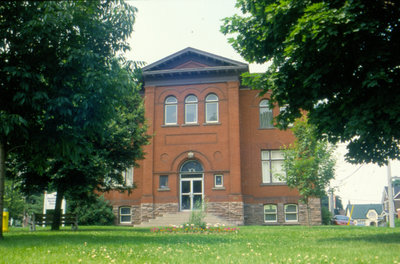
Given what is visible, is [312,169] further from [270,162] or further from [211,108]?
[211,108]

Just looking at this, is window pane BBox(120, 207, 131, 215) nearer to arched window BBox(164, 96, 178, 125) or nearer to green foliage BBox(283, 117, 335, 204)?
arched window BBox(164, 96, 178, 125)

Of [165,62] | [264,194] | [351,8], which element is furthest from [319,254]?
[165,62]

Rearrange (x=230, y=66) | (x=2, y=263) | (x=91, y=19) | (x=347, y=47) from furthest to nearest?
1. (x=230, y=66)
2. (x=91, y=19)
3. (x=347, y=47)
4. (x=2, y=263)

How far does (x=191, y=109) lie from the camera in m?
28.5

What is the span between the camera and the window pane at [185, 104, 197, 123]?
2840 cm

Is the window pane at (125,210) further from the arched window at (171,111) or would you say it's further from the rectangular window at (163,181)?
the arched window at (171,111)

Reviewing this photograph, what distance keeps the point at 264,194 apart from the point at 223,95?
25.2 feet

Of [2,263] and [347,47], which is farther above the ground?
[347,47]

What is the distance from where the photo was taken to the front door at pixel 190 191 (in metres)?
27.3

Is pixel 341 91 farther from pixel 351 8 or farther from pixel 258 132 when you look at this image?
pixel 258 132

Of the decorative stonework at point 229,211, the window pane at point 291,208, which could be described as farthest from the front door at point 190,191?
the window pane at point 291,208

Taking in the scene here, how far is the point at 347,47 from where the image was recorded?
32.0ft

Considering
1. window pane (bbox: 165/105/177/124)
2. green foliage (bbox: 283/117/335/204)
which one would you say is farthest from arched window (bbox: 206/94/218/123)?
green foliage (bbox: 283/117/335/204)

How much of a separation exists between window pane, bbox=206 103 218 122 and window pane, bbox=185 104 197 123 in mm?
936
